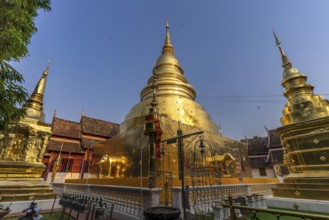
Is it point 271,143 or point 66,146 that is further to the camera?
point 271,143

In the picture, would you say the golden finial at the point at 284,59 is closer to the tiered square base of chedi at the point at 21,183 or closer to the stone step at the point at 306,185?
the stone step at the point at 306,185

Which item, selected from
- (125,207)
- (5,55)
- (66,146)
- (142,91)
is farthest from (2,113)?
(66,146)

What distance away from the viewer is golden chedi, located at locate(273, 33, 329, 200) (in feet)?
20.5

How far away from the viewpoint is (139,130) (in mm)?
9797

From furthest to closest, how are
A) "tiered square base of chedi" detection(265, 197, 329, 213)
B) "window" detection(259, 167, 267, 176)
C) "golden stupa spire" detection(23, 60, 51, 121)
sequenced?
"window" detection(259, 167, 267, 176) < "golden stupa spire" detection(23, 60, 51, 121) < "tiered square base of chedi" detection(265, 197, 329, 213)

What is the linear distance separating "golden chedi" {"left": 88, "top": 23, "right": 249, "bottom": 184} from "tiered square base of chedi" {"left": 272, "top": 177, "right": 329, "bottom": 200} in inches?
168

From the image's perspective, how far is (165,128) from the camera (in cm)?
971

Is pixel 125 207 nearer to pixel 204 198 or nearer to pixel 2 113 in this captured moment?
pixel 204 198

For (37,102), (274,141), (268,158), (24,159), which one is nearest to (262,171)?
(268,158)

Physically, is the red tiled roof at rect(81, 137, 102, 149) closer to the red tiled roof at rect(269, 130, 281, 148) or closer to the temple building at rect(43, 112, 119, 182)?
the temple building at rect(43, 112, 119, 182)

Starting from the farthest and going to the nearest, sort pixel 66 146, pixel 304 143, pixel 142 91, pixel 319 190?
pixel 66 146
pixel 142 91
pixel 304 143
pixel 319 190

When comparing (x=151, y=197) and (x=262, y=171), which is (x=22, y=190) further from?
(x=262, y=171)

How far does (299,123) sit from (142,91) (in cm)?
Result: 1234

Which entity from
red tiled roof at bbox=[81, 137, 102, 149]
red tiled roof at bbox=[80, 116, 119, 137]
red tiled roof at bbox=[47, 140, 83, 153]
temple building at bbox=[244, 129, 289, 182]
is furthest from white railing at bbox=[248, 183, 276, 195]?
red tiled roof at bbox=[80, 116, 119, 137]
